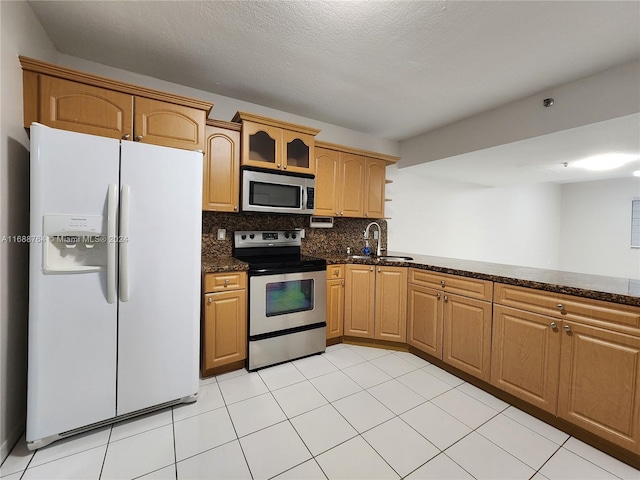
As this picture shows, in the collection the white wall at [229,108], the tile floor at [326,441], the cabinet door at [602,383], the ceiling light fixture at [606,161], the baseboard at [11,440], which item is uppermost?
the white wall at [229,108]

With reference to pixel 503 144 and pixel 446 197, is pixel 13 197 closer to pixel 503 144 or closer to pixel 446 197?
pixel 503 144

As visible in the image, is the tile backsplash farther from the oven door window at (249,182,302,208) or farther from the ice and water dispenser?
the ice and water dispenser

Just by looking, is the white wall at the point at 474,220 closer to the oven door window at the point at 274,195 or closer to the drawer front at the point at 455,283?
the drawer front at the point at 455,283

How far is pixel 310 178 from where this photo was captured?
2.68 m

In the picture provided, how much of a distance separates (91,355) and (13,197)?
956 millimetres

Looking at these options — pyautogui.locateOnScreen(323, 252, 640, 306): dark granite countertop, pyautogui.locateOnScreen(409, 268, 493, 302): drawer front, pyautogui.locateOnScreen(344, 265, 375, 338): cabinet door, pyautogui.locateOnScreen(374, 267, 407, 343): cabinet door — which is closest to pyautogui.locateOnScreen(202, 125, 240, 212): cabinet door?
pyautogui.locateOnScreen(344, 265, 375, 338): cabinet door

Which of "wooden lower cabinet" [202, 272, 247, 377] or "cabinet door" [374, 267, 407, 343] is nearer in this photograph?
"wooden lower cabinet" [202, 272, 247, 377]

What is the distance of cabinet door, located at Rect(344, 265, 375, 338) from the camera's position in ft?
8.94

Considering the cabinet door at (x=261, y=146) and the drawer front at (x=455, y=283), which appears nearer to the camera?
the drawer front at (x=455, y=283)

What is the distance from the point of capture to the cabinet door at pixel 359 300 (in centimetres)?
272

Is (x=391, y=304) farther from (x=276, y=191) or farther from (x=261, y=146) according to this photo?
(x=261, y=146)

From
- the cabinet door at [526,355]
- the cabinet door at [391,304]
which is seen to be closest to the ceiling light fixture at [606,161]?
the cabinet door at [526,355]

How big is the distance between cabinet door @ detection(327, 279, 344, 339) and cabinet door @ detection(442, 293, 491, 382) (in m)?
0.97

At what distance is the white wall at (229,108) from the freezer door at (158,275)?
1100 mm
